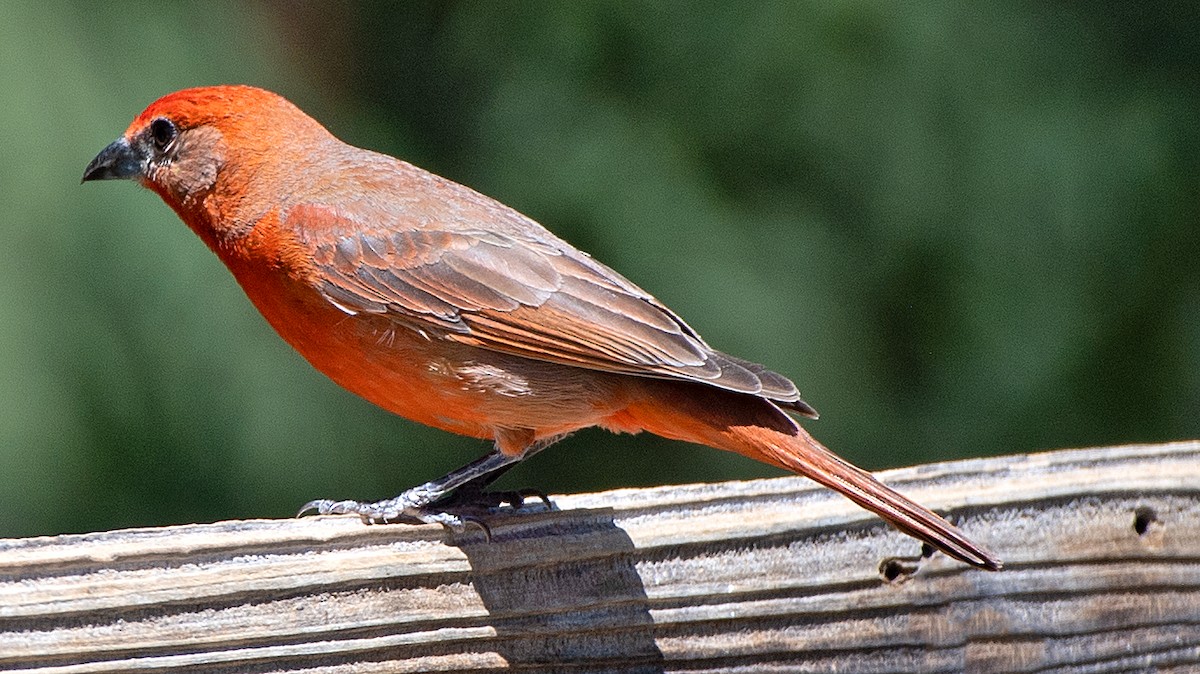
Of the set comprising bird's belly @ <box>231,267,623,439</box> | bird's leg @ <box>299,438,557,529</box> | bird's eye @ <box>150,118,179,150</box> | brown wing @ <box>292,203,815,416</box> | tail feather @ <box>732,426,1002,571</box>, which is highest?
bird's eye @ <box>150,118,179,150</box>

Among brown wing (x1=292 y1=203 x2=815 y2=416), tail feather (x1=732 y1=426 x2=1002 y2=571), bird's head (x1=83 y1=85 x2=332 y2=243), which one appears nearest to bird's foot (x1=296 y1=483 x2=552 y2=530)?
brown wing (x1=292 y1=203 x2=815 y2=416)

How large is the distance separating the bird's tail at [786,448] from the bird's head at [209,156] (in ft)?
3.58

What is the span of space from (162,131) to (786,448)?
5.74ft

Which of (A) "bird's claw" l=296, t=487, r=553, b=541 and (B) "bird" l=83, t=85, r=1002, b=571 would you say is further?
(B) "bird" l=83, t=85, r=1002, b=571

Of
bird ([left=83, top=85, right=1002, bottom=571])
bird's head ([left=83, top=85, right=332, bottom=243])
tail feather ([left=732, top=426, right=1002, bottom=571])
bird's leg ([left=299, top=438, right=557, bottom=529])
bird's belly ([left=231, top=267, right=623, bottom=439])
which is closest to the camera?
tail feather ([left=732, top=426, right=1002, bottom=571])

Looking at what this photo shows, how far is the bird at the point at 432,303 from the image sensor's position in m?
3.05

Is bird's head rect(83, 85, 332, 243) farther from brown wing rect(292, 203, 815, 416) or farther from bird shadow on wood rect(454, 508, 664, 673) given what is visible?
bird shadow on wood rect(454, 508, 664, 673)

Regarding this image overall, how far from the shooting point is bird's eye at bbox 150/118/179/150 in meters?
3.50

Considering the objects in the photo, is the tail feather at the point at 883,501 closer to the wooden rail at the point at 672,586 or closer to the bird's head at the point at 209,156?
the wooden rail at the point at 672,586

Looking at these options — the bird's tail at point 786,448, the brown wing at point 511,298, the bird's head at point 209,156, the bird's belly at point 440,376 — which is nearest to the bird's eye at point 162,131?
the bird's head at point 209,156

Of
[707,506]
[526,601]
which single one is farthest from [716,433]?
[526,601]

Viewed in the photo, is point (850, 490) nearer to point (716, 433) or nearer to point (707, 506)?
point (707, 506)

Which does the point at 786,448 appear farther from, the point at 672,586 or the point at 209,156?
the point at 209,156

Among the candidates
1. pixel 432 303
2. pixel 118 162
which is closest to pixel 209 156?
pixel 118 162
